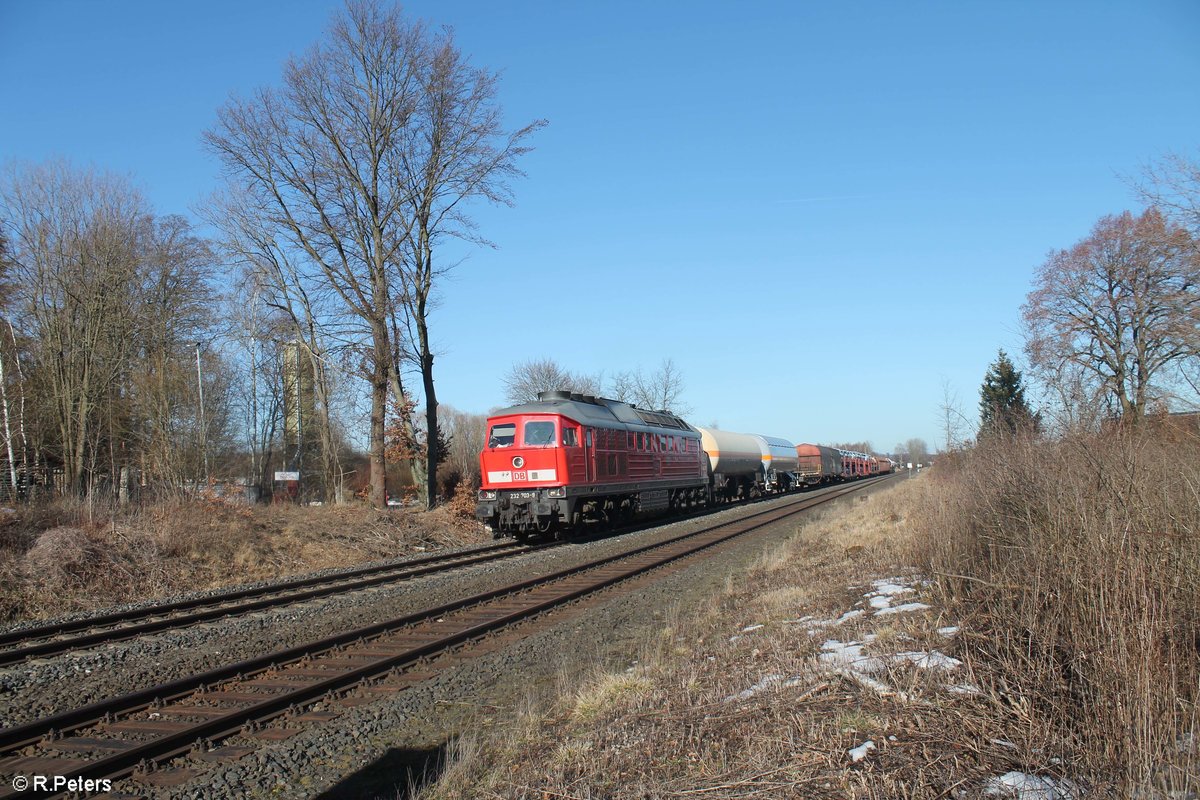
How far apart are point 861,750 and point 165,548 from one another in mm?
14495

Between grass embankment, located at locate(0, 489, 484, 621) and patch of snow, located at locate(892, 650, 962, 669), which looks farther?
grass embankment, located at locate(0, 489, 484, 621)

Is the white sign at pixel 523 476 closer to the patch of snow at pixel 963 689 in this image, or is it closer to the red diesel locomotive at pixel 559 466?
the red diesel locomotive at pixel 559 466

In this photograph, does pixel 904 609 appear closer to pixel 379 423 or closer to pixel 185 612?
pixel 185 612

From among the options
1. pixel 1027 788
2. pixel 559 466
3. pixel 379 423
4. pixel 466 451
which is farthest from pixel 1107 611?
pixel 466 451

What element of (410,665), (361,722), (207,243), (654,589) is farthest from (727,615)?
(207,243)

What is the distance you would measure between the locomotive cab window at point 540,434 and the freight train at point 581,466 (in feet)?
0.08

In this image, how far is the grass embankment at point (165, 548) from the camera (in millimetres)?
12695

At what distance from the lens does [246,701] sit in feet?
22.1

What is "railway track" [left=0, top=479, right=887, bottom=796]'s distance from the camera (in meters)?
5.43

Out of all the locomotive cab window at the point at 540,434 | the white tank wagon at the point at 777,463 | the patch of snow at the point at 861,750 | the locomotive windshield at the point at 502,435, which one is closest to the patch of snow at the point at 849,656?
the patch of snow at the point at 861,750

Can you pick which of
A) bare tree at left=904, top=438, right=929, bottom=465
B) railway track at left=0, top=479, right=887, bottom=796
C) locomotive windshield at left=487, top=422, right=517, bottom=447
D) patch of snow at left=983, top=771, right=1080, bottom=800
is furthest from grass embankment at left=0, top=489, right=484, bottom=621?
bare tree at left=904, top=438, right=929, bottom=465

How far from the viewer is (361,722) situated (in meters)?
6.36

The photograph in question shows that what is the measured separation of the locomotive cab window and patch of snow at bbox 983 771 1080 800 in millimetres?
15548

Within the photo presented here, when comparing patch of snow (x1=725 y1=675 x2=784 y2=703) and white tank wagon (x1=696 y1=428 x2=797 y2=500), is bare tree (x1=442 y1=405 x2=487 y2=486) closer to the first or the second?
white tank wagon (x1=696 y1=428 x2=797 y2=500)
